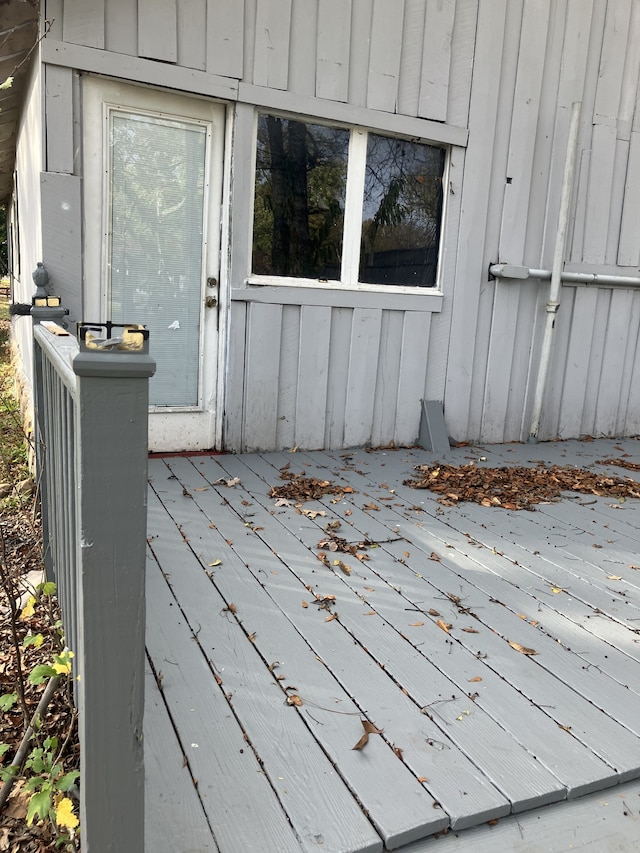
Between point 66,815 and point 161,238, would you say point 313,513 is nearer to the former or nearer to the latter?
point 161,238

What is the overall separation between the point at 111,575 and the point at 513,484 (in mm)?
3540

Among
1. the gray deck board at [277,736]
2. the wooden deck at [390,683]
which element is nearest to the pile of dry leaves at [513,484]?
the wooden deck at [390,683]

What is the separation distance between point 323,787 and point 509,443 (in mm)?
4284

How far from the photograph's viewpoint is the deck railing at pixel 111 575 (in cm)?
101

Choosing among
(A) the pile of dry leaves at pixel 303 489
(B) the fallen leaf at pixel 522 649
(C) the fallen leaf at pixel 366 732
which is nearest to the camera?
(C) the fallen leaf at pixel 366 732

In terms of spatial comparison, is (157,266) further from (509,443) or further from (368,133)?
(509,443)

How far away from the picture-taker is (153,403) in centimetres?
434

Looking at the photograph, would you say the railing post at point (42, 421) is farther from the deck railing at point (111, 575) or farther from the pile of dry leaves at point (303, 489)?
the pile of dry leaves at point (303, 489)

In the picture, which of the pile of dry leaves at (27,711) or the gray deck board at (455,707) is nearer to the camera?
the pile of dry leaves at (27,711)

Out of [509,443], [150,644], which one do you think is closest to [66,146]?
[150,644]

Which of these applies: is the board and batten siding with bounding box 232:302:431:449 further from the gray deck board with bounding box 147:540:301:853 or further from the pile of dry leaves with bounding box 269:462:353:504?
the gray deck board with bounding box 147:540:301:853

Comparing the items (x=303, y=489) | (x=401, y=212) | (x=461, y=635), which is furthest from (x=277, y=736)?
(x=401, y=212)

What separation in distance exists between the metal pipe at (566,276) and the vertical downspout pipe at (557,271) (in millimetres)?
93

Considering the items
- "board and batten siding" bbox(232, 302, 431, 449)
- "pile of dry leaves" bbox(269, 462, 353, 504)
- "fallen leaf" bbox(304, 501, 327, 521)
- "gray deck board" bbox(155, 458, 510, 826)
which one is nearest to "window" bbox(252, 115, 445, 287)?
"board and batten siding" bbox(232, 302, 431, 449)
